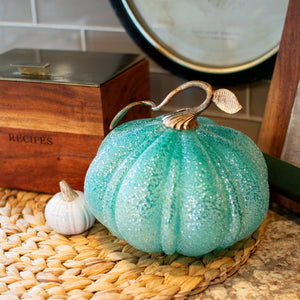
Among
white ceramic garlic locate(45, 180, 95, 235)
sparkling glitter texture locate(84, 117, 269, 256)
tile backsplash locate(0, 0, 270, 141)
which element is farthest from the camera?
tile backsplash locate(0, 0, 270, 141)

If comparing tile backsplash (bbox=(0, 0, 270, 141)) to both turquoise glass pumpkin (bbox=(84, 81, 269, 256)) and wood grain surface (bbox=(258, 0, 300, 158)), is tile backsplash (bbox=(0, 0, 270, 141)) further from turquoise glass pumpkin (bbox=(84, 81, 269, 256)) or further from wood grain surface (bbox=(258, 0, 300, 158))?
turquoise glass pumpkin (bbox=(84, 81, 269, 256))

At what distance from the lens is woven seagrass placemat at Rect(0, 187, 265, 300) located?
0.52 m

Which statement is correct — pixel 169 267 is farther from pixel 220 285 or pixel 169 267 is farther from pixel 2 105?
pixel 2 105

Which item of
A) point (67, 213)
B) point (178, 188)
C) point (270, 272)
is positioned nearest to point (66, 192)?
point (67, 213)

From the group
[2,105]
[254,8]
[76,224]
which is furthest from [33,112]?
[254,8]

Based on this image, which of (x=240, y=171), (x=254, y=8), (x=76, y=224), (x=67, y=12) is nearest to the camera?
(x=240, y=171)

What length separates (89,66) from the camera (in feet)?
2.34

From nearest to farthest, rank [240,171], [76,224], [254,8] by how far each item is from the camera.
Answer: [240,171] → [76,224] → [254,8]

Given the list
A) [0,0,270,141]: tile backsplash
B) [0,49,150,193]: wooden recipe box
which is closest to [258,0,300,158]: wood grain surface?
[0,0,270,141]: tile backsplash

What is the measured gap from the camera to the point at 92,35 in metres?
0.88

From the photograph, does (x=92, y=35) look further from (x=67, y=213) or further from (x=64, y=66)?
(x=67, y=213)

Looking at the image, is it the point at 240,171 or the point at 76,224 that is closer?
the point at 240,171

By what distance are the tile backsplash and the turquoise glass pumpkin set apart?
0.29 m

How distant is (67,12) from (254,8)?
38 centimetres
